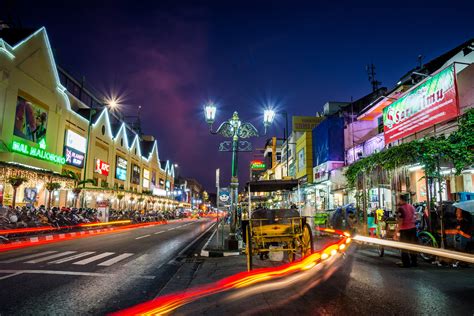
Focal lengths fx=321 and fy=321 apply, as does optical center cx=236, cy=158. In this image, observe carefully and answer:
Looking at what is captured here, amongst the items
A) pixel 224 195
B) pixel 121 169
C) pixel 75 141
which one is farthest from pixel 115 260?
pixel 121 169

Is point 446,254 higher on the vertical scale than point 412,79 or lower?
lower

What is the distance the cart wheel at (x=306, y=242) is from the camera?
333 inches

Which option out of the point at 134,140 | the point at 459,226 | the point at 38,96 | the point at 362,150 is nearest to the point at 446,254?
the point at 459,226

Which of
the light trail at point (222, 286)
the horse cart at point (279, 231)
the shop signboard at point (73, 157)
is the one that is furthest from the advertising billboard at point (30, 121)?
the light trail at point (222, 286)

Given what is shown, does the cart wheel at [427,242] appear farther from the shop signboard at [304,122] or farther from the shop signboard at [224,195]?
the shop signboard at [304,122]

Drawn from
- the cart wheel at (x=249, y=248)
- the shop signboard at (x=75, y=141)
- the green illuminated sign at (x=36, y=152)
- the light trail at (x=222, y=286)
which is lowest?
the light trail at (x=222, y=286)

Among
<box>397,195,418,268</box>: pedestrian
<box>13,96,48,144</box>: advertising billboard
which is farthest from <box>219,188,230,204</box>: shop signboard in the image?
<box>13,96,48,144</box>: advertising billboard

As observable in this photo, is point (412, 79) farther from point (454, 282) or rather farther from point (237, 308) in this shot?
point (237, 308)

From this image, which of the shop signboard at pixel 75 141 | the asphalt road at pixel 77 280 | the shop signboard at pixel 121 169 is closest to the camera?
the asphalt road at pixel 77 280

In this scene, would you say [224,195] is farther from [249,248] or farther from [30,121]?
[30,121]

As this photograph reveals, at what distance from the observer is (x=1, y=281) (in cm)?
687

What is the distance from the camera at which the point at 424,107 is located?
14.1 metres

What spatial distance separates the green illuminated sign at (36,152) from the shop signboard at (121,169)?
17277mm

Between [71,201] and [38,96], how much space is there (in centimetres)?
1215
